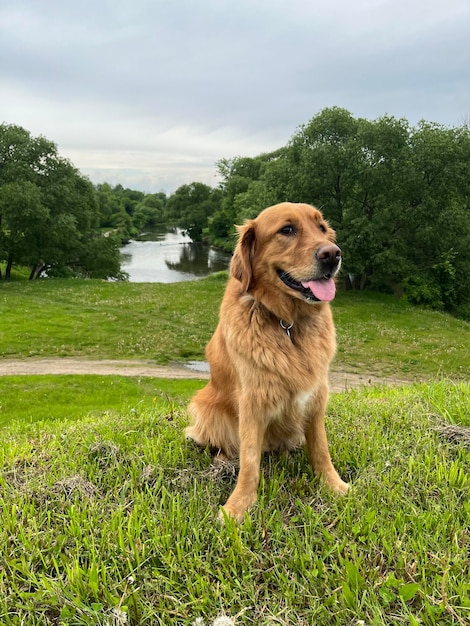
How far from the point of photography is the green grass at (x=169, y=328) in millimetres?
17641

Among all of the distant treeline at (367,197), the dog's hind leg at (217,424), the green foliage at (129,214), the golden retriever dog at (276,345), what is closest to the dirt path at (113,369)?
the dog's hind leg at (217,424)

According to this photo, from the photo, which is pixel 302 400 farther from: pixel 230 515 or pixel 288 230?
pixel 288 230

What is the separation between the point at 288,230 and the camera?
316 cm

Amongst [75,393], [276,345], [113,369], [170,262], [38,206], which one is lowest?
[113,369]

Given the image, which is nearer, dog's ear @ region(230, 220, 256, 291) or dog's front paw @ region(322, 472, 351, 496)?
dog's front paw @ region(322, 472, 351, 496)

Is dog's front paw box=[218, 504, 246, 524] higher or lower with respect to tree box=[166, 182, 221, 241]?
lower

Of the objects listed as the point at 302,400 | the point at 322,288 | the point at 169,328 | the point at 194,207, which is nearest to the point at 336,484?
the point at 302,400

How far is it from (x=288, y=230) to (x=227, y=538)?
6.96 feet

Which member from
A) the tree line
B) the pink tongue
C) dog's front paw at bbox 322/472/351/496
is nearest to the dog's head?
the pink tongue

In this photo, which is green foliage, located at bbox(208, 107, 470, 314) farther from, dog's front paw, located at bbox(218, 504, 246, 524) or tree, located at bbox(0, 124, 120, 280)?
dog's front paw, located at bbox(218, 504, 246, 524)

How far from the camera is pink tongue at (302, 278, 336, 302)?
297cm

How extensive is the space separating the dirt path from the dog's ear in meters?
11.5

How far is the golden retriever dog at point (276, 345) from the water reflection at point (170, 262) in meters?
45.0

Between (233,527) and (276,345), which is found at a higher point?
(276,345)
